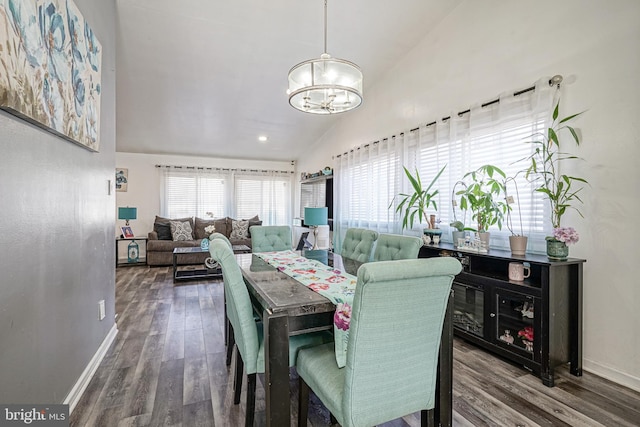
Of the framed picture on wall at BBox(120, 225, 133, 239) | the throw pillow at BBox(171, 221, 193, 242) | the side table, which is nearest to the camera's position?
the side table

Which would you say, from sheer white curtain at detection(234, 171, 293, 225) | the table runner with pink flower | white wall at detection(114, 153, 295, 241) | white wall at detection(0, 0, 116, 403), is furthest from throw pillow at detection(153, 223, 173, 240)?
the table runner with pink flower

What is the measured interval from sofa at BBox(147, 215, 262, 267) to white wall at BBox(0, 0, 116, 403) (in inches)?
144

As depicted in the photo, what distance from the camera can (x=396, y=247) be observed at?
238 centimetres

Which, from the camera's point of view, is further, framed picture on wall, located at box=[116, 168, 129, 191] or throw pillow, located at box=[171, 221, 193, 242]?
framed picture on wall, located at box=[116, 168, 129, 191]

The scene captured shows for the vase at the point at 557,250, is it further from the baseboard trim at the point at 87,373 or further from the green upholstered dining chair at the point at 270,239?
the baseboard trim at the point at 87,373

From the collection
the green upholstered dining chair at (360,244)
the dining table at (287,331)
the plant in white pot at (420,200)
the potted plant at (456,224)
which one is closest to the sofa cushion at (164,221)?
the green upholstered dining chair at (360,244)

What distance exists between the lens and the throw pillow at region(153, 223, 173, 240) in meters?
6.11

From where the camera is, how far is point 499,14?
110 inches

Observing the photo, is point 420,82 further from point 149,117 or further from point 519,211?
point 149,117

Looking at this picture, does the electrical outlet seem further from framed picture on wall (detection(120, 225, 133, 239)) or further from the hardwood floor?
framed picture on wall (detection(120, 225, 133, 239))

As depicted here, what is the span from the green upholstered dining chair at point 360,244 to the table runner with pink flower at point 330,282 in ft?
1.60

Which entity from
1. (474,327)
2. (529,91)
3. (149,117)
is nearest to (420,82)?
(529,91)

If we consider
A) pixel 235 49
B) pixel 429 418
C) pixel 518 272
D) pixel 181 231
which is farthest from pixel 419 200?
pixel 181 231

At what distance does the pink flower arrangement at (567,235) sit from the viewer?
2.04 m
